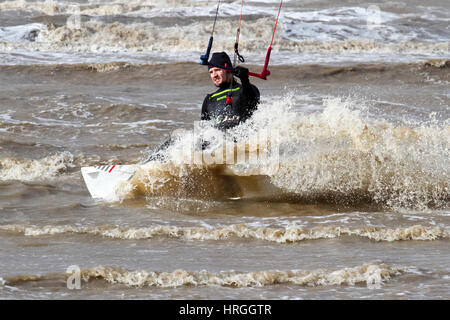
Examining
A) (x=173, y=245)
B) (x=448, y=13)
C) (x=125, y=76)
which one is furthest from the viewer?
(x=448, y=13)

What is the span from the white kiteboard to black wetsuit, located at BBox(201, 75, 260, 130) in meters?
1.14

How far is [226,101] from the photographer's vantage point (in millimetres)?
7922

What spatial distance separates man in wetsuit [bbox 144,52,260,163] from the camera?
7781mm

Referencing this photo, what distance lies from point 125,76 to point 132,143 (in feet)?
23.4

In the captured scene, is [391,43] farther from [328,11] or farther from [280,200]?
[280,200]

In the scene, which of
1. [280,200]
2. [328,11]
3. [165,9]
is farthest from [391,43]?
[280,200]

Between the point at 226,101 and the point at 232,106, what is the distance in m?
0.09

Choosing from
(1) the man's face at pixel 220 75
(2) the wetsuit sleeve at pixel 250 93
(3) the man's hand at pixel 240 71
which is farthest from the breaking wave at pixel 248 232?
(1) the man's face at pixel 220 75

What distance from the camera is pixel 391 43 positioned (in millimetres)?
23422

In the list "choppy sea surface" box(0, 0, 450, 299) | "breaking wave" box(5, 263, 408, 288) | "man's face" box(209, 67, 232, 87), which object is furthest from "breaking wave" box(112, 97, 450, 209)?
"breaking wave" box(5, 263, 408, 288)

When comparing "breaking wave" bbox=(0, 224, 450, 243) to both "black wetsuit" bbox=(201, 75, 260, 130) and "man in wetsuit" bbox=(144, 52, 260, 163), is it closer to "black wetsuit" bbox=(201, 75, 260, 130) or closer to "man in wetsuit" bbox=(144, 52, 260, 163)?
"man in wetsuit" bbox=(144, 52, 260, 163)

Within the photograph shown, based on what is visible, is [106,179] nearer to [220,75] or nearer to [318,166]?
[220,75]
